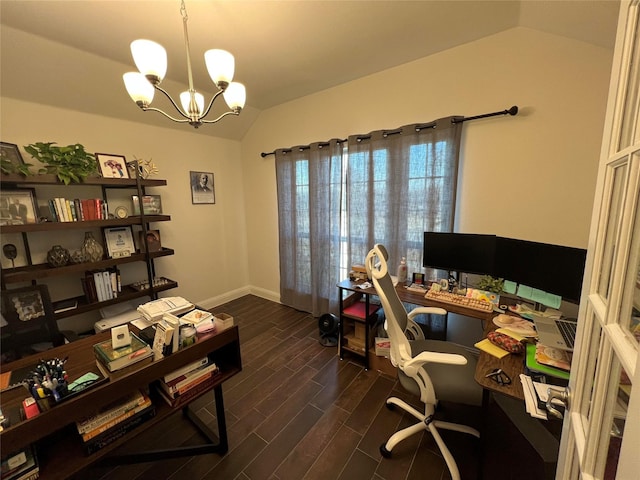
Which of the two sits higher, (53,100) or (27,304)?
(53,100)

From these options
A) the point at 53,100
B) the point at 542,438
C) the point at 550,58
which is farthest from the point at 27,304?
the point at 550,58

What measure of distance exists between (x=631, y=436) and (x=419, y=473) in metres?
1.42

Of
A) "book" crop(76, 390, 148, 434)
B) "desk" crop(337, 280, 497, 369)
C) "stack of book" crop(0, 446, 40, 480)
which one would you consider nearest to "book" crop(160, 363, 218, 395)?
"book" crop(76, 390, 148, 434)

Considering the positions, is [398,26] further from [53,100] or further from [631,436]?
[53,100]

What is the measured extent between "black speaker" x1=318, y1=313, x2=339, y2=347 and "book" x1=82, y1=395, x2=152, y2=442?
173 centimetres

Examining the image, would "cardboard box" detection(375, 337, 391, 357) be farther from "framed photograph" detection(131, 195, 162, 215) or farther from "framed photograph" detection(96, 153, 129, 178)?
"framed photograph" detection(96, 153, 129, 178)

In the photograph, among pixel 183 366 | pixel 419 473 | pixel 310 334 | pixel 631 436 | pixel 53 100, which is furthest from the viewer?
pixel 310 334

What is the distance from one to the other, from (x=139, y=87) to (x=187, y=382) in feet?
5.06

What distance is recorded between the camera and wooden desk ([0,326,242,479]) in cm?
84

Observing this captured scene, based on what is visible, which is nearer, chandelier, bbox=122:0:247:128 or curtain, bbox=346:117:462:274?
chandelier, bbox=122:0:247:128

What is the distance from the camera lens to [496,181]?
200cm

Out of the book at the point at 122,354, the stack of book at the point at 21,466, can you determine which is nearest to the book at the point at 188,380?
the book at the point at 122,354

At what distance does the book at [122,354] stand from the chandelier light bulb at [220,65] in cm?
132

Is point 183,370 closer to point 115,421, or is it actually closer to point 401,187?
point 115,421
